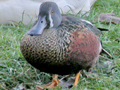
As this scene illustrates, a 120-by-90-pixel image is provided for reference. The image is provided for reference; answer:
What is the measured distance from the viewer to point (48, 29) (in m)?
2.61

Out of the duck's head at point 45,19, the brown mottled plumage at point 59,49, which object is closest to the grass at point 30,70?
the brown mottled plumage at point 59,49

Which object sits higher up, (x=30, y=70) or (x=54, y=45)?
(x=54, y=45)

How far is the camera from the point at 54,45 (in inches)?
101

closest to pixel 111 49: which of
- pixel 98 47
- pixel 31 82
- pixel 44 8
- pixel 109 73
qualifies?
pixel 109 73

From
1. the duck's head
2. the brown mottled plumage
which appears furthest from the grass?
the duck's head

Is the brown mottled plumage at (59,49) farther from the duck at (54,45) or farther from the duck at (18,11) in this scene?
the duck at (18,11)

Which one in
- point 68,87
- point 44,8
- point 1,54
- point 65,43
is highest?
point 44,8

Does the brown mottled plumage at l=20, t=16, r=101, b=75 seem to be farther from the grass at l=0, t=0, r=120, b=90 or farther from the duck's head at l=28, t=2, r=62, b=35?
the grass at l=0, t=0, r=120, b=90

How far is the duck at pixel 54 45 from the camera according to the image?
8.39 feet

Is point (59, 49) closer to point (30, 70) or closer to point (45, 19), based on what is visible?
point (45, 19)

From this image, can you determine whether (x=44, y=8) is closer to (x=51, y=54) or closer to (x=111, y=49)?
(x=51, y=54)

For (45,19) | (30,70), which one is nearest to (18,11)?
(30,70)

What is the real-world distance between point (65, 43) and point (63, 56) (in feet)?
0.37

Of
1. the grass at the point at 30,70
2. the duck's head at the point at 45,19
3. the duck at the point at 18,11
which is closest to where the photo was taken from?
the duck's head at the point at 45,19
